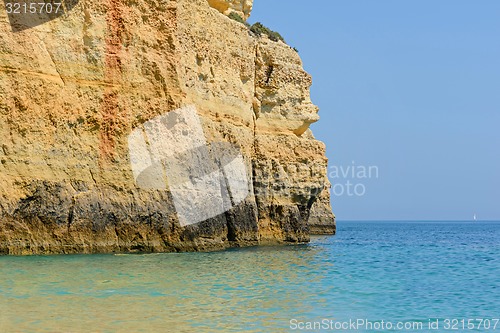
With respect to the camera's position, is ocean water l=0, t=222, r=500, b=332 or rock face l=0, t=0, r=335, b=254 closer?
ocean water l=0, t=222, r=500, b=332

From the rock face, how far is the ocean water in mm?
1469

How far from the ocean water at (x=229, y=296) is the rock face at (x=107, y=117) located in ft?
4.82

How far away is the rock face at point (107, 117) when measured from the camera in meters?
19.8

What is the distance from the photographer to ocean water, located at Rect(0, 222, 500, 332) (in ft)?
34.8

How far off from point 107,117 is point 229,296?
10272 mm

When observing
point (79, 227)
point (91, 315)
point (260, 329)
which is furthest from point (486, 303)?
point (79, 227)

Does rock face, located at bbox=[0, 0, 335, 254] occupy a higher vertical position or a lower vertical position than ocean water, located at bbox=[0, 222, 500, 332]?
higher

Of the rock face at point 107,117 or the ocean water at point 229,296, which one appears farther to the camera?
the rock face at point 107,117

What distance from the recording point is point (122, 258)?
19688 mm

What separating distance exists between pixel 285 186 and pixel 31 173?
14.6m

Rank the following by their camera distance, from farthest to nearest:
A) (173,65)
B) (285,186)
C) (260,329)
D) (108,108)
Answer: (285,186) < (173,65) < (108,108) < (260,329)

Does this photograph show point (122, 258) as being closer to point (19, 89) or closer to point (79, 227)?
point (79, 227)

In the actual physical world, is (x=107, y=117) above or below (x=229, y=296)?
above

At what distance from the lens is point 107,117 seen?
21.9m
